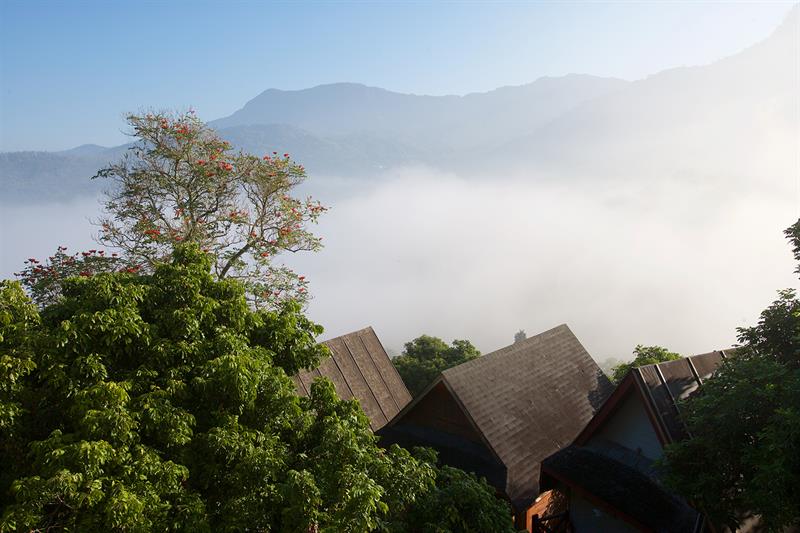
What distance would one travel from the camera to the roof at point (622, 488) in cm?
1328

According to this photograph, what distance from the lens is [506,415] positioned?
Answer: 18656mm

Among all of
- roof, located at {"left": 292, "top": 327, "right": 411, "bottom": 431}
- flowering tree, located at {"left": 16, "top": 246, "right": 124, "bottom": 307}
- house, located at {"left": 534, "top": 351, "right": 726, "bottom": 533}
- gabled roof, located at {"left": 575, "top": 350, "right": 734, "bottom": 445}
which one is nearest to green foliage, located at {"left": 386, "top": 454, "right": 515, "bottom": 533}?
house, located at {"left": 534, "top": 351, "right": 726, "bottom": 533}

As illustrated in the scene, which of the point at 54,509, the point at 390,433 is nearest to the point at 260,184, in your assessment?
the point at 390,433

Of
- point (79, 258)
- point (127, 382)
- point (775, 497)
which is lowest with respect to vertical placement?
point (775, 497)

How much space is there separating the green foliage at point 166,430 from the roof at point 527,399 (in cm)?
800

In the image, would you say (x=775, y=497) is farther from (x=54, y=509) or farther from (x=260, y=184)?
(x=260, y=184)

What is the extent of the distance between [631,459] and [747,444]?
4.62 metres

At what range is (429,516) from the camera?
369 inches

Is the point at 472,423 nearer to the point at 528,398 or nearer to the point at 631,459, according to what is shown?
the point at 528,398

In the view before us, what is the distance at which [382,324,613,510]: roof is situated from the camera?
17.4 meters

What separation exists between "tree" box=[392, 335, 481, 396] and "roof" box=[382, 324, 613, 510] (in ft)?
36.8

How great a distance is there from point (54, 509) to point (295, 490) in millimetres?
3688

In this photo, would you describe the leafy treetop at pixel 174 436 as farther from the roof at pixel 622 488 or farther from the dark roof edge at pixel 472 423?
the dark roof edge at pixel 472 423

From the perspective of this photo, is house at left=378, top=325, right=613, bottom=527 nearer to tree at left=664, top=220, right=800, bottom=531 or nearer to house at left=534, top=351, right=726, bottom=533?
house at left=534, top=351, right=726, bottom=533
